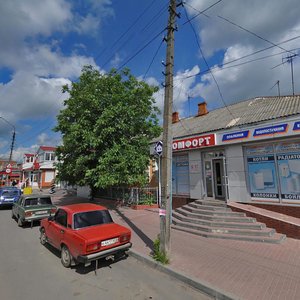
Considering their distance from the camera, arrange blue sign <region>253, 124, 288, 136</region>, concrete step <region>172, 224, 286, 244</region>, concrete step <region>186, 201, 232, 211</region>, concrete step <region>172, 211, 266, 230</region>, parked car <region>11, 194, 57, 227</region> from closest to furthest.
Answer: concrete step <region>172, 224, 286, 244</region>
concrete step <region>172, 211, 266, 230</region>
blue sign <region>253, 124, 288, 136</region>
concrete step <region>186, 201, 232, 211</region>
parked car <region>11, 194, 57, 227</region>

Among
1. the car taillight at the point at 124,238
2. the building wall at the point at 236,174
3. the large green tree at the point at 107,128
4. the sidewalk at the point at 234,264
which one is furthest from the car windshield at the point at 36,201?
the building wall at the point at 236,174

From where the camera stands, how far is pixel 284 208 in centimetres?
858

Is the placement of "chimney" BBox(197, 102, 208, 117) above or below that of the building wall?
above

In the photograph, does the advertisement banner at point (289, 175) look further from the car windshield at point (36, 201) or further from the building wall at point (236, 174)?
the car windshield at point (36, 201)

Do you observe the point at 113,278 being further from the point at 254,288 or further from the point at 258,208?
the point at 258,208

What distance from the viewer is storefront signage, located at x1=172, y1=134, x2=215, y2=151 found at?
1080 centimetres

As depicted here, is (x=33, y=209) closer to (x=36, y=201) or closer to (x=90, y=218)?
(x=36, y=201)

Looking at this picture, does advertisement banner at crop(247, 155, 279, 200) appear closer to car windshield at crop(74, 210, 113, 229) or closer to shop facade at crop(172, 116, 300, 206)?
shop facade at crop(172, 116, 300, 206)

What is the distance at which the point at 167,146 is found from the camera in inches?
238

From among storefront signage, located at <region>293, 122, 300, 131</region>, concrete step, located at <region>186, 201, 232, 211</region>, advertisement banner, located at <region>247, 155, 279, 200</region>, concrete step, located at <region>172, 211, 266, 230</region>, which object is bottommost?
concrete step, located at <region>172, 211, 266, 230</region>

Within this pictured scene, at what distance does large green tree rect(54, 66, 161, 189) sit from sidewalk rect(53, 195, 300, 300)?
446 cm

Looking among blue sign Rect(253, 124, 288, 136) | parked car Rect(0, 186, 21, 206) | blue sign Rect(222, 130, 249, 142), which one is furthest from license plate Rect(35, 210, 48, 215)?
blue sign Rect(253, 124, 288, 136)

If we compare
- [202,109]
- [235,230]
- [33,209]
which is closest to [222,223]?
[235,230]

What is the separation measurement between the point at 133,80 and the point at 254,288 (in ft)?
40.4
